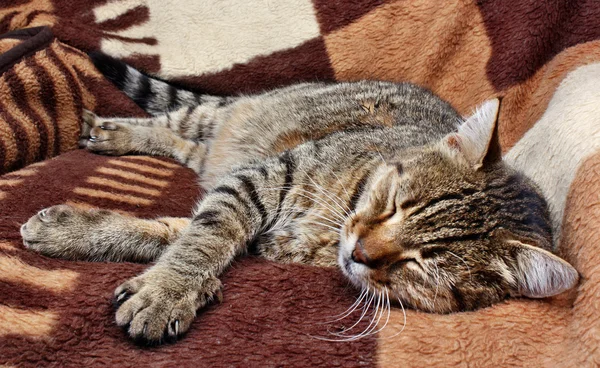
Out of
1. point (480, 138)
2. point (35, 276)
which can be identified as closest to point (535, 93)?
point (480, 138)

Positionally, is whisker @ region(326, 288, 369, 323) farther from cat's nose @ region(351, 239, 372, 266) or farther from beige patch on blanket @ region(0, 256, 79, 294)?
beige patch on blanket @ region(0, 256, 79, 294)

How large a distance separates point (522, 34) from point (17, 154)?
2.08m

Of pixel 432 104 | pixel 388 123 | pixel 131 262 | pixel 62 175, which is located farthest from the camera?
pixel 432 104

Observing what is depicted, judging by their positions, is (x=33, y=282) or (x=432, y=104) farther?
(x=432, y=104)

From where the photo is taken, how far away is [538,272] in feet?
4.16

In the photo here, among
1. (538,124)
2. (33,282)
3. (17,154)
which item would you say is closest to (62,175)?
(17,154)

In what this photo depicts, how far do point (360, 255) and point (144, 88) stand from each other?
1.65m

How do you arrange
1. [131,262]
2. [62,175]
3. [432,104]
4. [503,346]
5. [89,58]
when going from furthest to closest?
[89,58]
[432,104]
[62,175]
[131,262]
[503,346]

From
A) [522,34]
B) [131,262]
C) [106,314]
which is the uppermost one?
[522,34]

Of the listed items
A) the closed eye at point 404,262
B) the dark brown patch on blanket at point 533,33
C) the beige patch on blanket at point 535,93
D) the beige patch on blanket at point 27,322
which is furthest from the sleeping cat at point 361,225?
the dark brown patch on blanket at point 533,33

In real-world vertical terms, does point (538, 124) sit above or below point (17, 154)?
above

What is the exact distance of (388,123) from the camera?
6.68 ft

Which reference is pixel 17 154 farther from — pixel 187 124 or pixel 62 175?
pixel 187 124

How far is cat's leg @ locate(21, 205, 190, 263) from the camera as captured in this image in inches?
56.7
